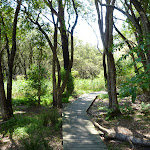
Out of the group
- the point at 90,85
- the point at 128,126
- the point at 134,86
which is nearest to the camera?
the point at 134,86

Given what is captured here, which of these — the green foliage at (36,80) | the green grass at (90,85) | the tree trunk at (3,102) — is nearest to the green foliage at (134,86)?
the tree trunk at (3,102)

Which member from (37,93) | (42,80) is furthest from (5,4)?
(37,93)

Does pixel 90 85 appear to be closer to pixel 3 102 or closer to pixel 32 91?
pixel 32 91

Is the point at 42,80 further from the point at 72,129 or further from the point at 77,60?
the point at 77,60

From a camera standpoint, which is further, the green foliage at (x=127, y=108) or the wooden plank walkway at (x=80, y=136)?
the green foliage at (x=127, y=108)

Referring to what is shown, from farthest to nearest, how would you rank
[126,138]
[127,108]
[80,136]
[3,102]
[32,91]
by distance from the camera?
[32,91] → [3,102] → [127,108] → [80,136] → [126,138]

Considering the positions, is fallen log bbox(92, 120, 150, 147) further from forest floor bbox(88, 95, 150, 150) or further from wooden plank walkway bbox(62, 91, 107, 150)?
wooden plank walkway bbox(62, 91, 107, 150)

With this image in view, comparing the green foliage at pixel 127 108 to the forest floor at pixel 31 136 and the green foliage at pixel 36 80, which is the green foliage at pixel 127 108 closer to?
the forest floor at pixel 31 136

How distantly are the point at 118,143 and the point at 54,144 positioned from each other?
162 cm

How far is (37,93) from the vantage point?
898 centimetres

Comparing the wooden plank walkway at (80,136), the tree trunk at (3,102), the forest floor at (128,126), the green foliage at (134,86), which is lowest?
the forest floor at (128,126)

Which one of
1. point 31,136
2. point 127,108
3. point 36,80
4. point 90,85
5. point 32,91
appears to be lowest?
point 31,136

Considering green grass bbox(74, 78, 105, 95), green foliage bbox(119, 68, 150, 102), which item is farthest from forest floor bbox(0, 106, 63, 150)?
green grass bbox(74, 78, 105, 95)

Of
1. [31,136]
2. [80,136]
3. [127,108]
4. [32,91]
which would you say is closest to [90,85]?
[32,91]
